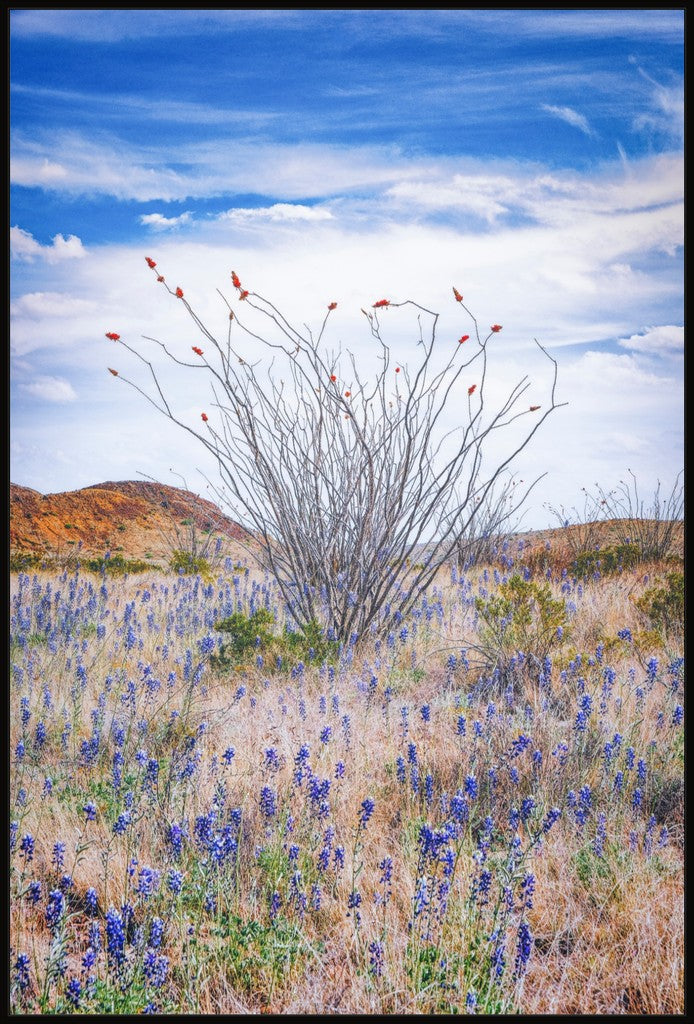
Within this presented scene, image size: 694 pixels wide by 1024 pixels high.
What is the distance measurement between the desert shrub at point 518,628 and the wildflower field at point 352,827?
0.02 m

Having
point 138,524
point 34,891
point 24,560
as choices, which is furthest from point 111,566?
point 34,891

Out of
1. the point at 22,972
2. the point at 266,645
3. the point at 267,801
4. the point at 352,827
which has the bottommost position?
the point at 22,972

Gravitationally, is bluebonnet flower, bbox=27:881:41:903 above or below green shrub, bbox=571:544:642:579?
below

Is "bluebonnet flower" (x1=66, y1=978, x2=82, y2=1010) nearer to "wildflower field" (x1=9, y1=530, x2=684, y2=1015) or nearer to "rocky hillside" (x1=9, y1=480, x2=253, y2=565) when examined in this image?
"wildflower field" (x1=9, y1=530, x2=684, y2=1015)

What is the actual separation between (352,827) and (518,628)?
209 cm

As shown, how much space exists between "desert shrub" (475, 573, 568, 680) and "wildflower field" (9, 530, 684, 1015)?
0.02 metres

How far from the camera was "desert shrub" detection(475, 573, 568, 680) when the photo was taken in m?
4.02

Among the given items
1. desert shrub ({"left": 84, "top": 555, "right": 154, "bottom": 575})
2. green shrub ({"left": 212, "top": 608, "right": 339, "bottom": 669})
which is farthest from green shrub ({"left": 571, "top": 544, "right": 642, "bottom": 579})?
desert shrub ({"left": 84, "top": 555, "right": 154, "bottom": 575})

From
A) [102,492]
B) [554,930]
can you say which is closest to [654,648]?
[554,930]

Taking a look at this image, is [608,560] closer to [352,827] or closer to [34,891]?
[352,827]

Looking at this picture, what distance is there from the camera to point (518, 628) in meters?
4.19

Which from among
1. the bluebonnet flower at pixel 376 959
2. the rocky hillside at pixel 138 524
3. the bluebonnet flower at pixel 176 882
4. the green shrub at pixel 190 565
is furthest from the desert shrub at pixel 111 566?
the bluebonnet flower at pixel 376 959

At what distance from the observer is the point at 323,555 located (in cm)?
452

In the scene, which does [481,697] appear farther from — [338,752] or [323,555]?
[323,555]
